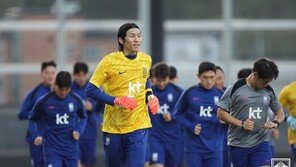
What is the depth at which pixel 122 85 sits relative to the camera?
481 inches

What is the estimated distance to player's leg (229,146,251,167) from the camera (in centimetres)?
1242

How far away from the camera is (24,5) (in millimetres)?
22984

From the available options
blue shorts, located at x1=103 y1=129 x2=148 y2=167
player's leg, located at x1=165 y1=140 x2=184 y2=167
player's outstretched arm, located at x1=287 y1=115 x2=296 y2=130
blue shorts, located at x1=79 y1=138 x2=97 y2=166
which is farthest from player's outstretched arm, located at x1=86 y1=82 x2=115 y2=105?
blue shorts, located at x1=79 y1=138 x2=97 y2=166

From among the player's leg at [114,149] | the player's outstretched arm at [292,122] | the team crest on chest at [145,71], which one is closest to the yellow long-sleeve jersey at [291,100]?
the player's outstretched arm at [292,122]

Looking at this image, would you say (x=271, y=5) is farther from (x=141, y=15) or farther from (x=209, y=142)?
(x=209, y=142)

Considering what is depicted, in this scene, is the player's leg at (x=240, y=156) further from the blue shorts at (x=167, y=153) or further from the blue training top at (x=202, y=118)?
the blue shorts at (x=167, y=153)

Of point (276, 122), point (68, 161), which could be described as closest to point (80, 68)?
point (68, 161)

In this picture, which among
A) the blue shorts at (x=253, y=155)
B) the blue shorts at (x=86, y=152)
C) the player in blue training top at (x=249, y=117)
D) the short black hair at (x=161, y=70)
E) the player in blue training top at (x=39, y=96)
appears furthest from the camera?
the blue shorts at (x=86, y=152)

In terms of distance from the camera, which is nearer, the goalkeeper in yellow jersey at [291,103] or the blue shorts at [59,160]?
the goalkeeper in yellow jersey at [291,103]

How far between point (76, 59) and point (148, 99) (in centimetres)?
1115

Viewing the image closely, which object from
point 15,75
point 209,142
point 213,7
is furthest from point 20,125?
point 209,142

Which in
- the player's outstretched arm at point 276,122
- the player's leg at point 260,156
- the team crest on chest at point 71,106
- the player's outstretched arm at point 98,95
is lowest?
the player's leg at point 260,156

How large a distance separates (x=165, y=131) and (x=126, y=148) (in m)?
4.42

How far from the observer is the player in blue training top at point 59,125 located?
14.9 m
